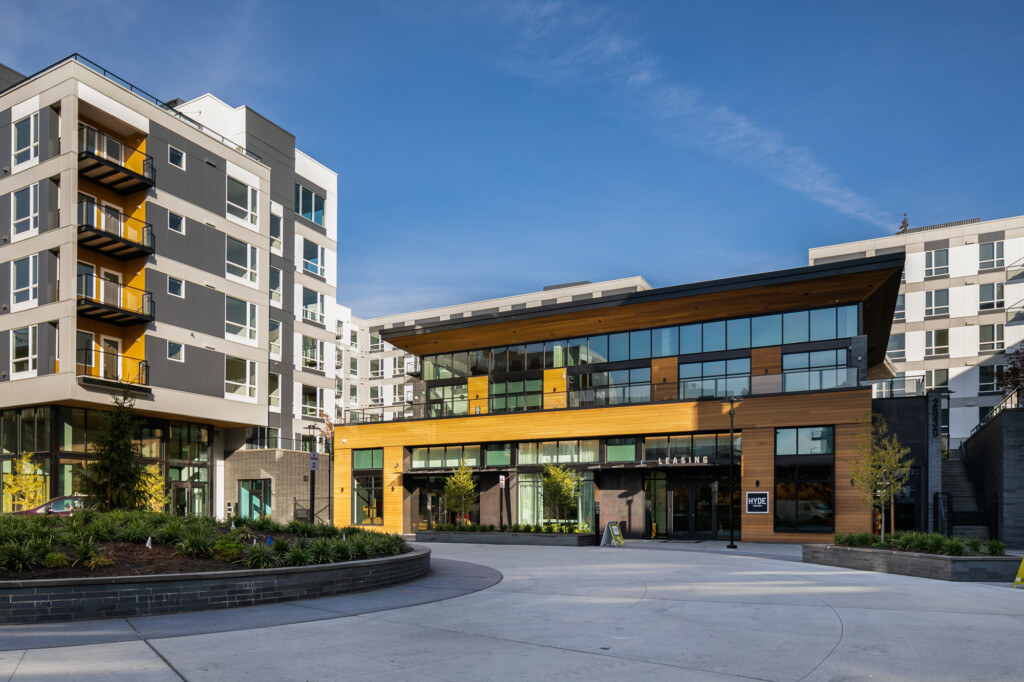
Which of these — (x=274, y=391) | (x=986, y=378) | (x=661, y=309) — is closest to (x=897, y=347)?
(x=986, y=378)

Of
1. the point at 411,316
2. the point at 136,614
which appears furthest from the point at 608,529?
the point at 411,316

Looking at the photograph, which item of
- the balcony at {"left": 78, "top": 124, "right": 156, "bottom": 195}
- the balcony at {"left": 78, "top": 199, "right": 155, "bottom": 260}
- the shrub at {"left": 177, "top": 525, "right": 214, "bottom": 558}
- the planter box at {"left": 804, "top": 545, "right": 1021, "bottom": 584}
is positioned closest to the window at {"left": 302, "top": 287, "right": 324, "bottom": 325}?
the balcony at {"left": 78, "top": 199, "right": 155, "bottom": 260}

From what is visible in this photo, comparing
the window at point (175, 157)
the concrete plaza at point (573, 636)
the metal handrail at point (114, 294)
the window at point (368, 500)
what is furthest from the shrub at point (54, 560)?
the window at point (368, 500)

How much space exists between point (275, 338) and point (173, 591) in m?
37.3

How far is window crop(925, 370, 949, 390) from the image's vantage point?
57312mm

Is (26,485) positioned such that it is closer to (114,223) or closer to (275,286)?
(114,223)

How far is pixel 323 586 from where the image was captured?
14625 mm

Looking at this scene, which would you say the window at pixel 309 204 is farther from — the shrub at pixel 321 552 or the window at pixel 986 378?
the window at pixel 986 378

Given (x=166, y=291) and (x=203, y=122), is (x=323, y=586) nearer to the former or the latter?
(x=166, y=291)

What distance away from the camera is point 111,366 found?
122 feet

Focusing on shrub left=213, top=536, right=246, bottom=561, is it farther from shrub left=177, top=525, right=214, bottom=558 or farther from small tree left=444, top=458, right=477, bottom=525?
small tree left=444, top=458, right=477, bottom=525

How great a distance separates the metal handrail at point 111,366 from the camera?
35.6 m

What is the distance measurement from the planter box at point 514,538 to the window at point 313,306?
844 inches

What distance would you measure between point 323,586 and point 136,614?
3374mm
